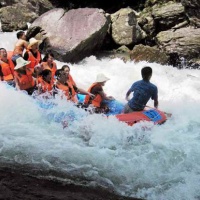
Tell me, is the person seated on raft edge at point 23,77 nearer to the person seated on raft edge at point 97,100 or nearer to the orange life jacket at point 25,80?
the orange life jacket at point 25,80

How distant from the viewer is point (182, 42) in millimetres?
10516

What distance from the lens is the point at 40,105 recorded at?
6148 mm

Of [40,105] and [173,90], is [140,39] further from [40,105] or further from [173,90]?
[40,105]

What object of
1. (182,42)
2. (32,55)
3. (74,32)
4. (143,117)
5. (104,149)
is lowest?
(182,42)

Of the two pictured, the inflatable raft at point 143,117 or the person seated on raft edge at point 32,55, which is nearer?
the inflatable raft at point 143,117

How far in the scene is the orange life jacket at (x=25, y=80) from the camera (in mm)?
6523

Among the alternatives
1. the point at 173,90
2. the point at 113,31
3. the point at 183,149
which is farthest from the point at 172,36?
the point at 183,149

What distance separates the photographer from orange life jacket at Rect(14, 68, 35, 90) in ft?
21.4

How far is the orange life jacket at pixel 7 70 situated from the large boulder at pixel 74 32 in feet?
8.87

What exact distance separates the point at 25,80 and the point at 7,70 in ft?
2.80

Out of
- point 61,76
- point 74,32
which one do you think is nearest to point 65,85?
point 61,76

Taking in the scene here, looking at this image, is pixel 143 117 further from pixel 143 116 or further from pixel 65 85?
pixel 65 85

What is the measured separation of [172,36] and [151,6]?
2.84 metres

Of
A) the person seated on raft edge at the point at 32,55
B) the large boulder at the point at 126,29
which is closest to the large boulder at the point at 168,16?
the large boulder at the point at 126,29
